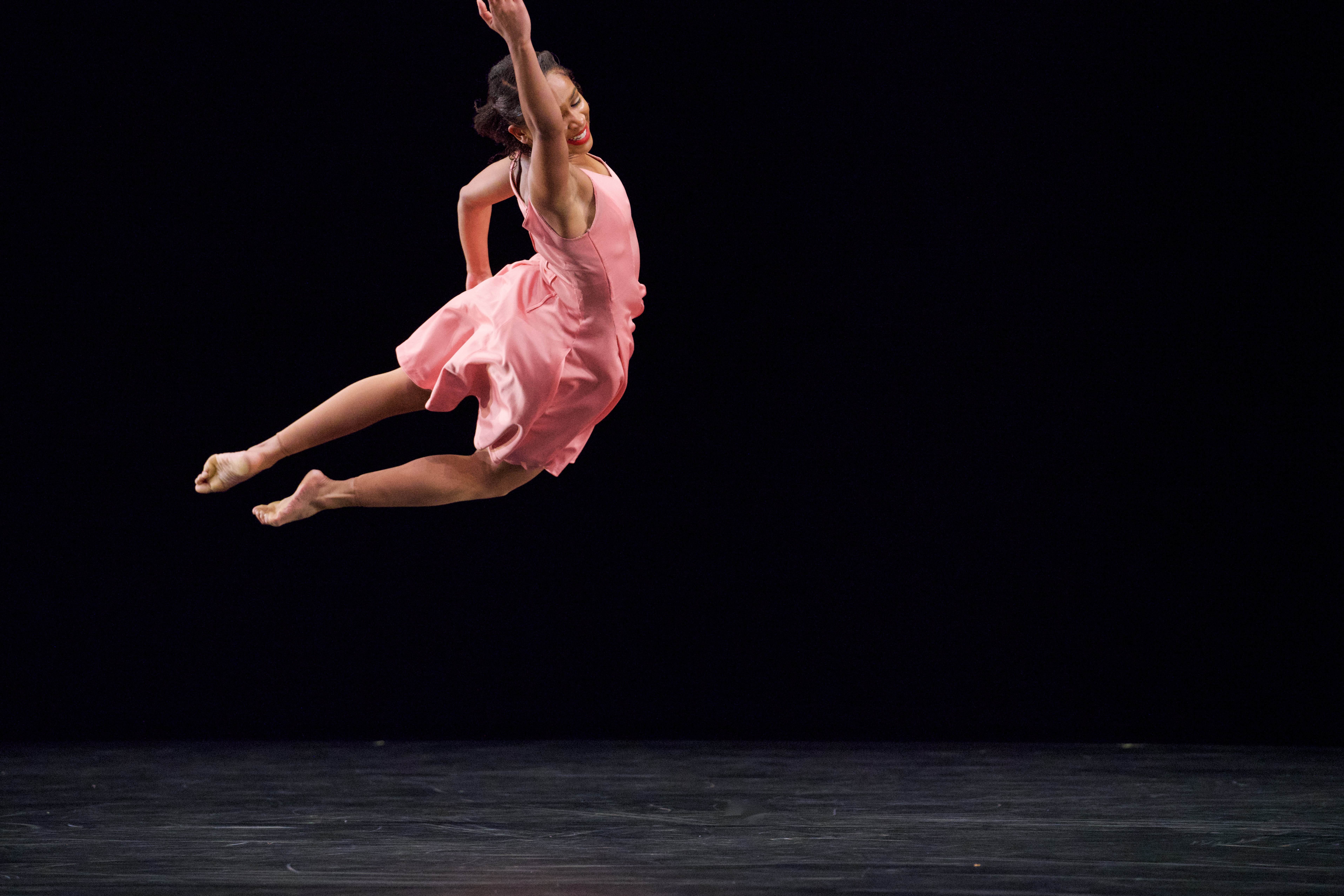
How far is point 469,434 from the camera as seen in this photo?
15.0ft

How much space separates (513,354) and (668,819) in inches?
49.7

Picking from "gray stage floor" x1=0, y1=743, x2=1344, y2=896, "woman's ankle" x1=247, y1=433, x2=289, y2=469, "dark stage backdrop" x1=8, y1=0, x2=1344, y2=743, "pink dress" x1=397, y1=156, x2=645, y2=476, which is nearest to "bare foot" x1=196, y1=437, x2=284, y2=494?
"woman's ankle" x1=247, y1=433, x2=289, y2=469

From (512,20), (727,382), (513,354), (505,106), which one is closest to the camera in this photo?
(512,20)

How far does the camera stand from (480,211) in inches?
109

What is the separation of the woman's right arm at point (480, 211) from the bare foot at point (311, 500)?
460 millimetres

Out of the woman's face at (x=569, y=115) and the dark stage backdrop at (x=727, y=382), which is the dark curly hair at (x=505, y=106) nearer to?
the woman's face at (x=569, y=115)

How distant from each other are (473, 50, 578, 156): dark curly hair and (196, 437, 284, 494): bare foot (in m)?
0.67

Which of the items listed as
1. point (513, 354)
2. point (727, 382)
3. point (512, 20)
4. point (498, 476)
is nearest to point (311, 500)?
point (498, 476)

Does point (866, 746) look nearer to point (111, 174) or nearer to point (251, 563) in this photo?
point (251, 563)

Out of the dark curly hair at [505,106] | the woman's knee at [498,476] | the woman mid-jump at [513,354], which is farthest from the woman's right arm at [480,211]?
the woman's knee at [498,476]

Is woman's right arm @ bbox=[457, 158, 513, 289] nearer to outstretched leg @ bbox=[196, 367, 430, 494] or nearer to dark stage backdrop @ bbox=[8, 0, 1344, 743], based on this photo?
outstretched leg @ bbox=[196, 367, 430, 494]

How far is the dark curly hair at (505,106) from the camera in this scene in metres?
2.44

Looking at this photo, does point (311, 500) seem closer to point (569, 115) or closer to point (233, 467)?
point (233, 467)

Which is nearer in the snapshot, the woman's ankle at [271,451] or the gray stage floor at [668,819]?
the woman's ankle at [271,451]
